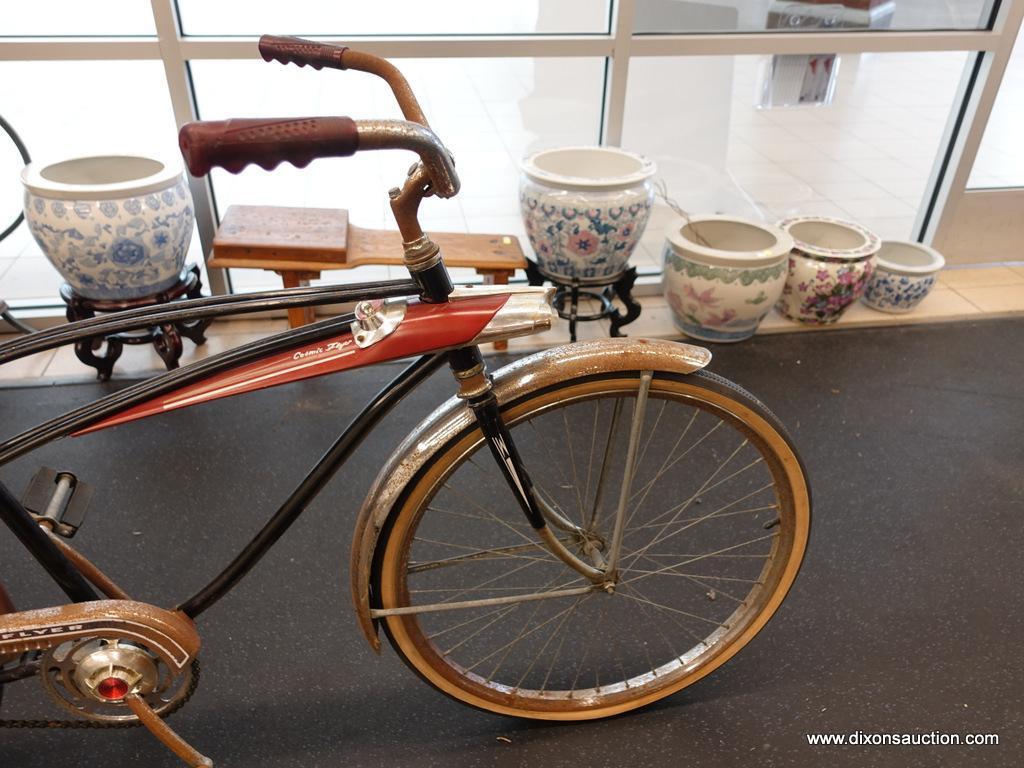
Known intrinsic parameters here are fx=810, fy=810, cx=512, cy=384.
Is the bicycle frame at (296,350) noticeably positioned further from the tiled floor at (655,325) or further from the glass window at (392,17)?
the glass window at (392,17)

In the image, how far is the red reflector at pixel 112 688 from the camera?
1.04 m

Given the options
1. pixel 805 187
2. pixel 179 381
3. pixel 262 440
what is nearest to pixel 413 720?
pixel 179 381

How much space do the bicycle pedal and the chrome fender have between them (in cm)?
37

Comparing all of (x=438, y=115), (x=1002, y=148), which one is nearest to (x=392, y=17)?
(x=438, y=115)

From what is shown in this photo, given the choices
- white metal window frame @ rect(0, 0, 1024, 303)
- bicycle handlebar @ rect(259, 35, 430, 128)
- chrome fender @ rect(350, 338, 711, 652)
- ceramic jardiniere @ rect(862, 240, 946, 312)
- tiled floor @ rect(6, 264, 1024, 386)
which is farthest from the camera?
ceramic jardiniere @ rect(862, 240, 946, 312)

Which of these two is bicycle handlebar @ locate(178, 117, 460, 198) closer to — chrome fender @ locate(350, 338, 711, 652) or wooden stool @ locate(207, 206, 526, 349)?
chrome fender @ locate(350, 338, 711, 652)

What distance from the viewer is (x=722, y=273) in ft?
6.96

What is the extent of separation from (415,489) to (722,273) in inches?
52.8

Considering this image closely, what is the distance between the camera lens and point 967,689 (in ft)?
4.49

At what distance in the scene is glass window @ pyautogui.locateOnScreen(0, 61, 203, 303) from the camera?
203 centimetres

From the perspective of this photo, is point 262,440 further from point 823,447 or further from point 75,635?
point 823,447

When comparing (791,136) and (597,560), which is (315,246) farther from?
(791,136)

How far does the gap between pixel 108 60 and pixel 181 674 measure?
156 centimetres

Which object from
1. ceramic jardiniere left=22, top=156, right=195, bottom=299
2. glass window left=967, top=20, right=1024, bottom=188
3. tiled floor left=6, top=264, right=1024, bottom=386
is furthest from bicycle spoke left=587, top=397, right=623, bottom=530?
glass window left=967, top=20, right=1024, bottom=188
